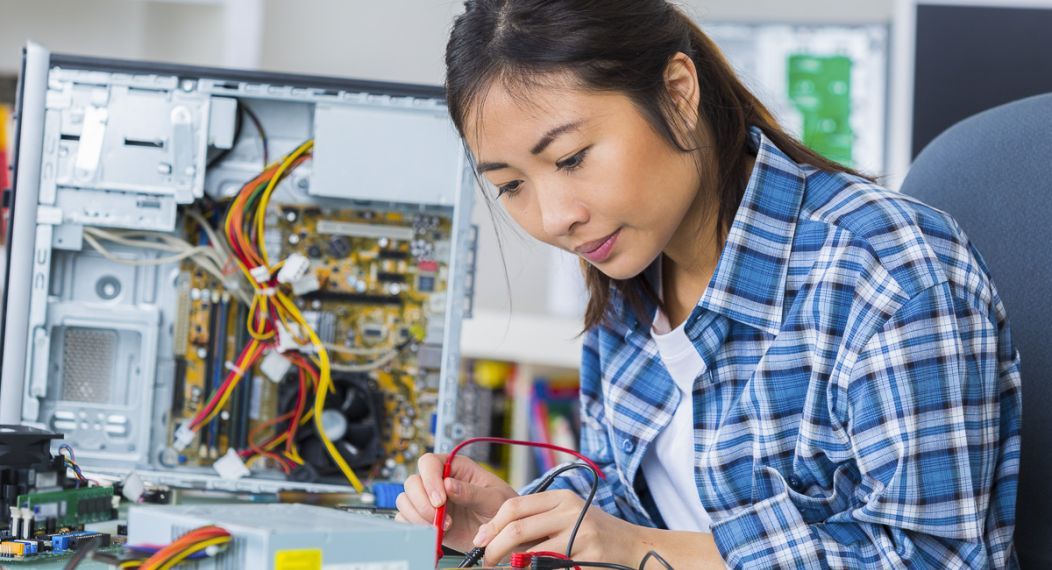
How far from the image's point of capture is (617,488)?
1244 millimetres

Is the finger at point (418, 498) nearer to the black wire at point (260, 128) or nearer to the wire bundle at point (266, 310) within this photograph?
the wire bundle at point (266, 310)

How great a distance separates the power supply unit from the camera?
61 cm

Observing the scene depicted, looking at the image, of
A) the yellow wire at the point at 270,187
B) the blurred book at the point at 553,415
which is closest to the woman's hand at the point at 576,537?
the yellow wire at the point at 270,187

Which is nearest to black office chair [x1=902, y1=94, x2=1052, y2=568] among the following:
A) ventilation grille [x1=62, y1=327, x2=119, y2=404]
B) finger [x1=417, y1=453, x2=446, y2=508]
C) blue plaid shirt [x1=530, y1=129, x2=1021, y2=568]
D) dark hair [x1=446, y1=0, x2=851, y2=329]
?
blue plaid shirt [x1=530, y1=129, x2=1021, y2=568]

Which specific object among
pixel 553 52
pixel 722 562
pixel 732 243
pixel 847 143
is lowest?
pixel 722 562

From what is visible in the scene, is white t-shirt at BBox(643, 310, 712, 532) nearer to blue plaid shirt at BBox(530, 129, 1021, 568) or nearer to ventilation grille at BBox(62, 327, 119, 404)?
blue plaid shirt at BBox(530, 129, 1021, 568)

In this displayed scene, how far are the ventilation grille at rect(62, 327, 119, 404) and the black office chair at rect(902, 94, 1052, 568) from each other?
1.01 meters

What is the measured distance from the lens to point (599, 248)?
0.98 metres

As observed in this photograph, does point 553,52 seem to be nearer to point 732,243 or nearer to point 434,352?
point 732,243

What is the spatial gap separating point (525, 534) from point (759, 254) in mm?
348

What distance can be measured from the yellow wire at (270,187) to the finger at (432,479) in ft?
1.54

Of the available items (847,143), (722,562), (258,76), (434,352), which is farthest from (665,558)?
(847,143)

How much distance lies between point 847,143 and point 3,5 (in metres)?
2.14

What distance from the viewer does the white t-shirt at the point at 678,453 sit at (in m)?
1.14
